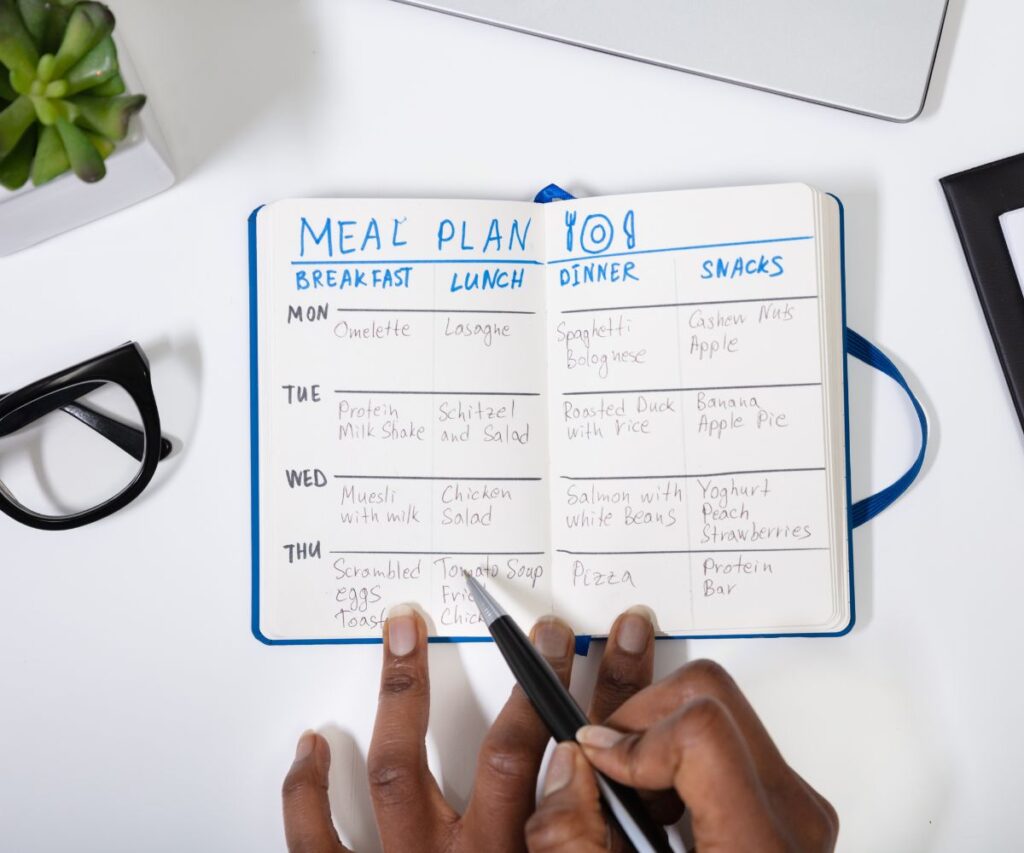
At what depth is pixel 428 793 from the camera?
0.67m

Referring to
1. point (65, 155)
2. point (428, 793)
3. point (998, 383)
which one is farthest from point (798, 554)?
point (65, 155)

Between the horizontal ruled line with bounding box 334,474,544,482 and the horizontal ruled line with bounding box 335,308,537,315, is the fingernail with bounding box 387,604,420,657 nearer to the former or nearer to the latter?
the horizontal ruled line with bounding box 334,474,544,482

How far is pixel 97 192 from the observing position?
0.64m

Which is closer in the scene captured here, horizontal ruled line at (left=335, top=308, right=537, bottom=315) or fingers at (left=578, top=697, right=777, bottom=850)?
fingers at (left=578, top=697, right=777, bottom=850)

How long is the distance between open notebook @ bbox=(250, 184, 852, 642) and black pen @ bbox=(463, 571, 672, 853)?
0.03 m

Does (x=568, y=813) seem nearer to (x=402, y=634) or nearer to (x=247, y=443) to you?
(x=402, y=634)

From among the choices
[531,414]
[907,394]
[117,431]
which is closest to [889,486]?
[907,394]

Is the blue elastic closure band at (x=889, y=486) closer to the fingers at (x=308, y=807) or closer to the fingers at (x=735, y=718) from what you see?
the fingers at (x=735, y=718)

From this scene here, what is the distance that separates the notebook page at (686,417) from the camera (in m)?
0.67

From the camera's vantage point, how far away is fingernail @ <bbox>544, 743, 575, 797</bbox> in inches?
22.2

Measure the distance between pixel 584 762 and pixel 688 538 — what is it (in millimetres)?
197

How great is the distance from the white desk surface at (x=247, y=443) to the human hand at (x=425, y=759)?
0.10 feet

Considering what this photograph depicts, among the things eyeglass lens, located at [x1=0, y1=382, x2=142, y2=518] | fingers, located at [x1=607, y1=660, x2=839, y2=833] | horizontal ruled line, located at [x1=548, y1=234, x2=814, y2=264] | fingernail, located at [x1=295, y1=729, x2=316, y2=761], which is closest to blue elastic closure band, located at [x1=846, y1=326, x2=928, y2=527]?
horizontal ruled line, located at [x1=548, y1=234, x2=814, y2=264]

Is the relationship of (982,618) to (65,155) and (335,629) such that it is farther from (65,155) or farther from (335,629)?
(65,155)
